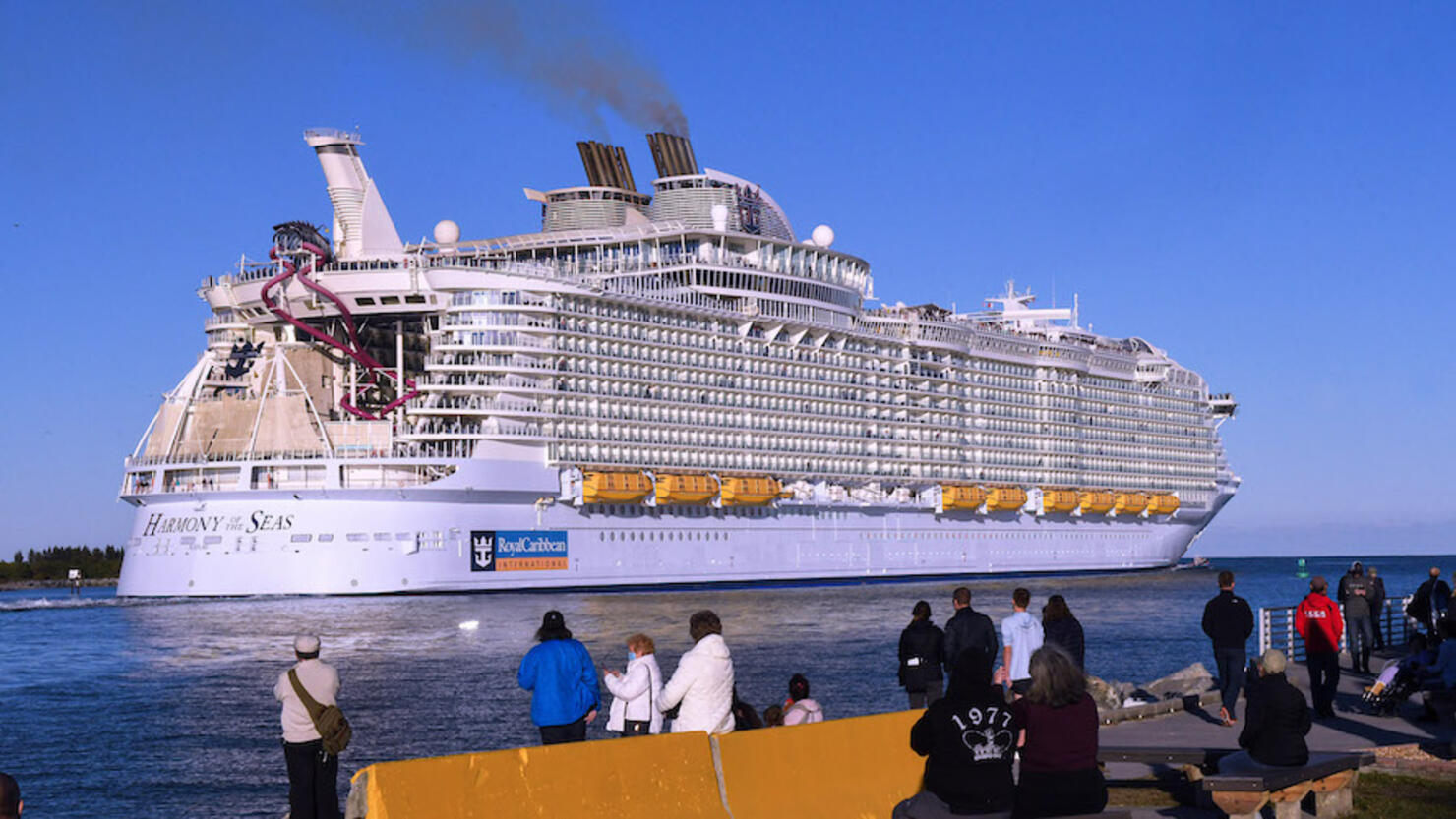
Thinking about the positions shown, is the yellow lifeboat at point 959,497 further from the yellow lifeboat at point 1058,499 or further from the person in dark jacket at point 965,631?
the person in dark jacket at point 965,631

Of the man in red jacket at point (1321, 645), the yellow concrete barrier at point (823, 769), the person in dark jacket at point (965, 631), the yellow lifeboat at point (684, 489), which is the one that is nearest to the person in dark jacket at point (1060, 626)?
the person in dark jacket at point (965, 631)

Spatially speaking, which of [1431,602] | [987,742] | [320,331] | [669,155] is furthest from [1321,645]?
[669,155]

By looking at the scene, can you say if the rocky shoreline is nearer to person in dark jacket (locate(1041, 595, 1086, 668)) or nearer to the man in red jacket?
person in dark jacket (locate(1041, 595, 1086, 668))

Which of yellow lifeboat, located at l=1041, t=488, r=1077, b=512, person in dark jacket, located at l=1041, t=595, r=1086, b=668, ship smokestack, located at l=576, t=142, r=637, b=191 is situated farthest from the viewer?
yellow lifeboat, located at l=1041, t=488, r=1077, b=512

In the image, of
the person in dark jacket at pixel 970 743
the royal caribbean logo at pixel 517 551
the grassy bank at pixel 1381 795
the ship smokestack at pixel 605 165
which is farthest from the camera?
the ship smokestack at pixel 605 165

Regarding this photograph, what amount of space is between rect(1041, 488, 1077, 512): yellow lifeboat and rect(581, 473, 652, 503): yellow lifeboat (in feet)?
119

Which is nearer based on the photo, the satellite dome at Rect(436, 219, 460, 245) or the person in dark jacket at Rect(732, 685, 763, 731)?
the person in dark jacket at Rect(732, 685, 763, 731)

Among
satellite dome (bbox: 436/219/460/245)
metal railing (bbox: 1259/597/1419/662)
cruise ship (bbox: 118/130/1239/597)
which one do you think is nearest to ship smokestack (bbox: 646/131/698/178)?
cruise ship (bbox: 118/130/1239/597)

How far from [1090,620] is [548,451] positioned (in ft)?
84.3

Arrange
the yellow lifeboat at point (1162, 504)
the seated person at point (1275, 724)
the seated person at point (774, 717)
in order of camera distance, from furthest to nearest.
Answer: the yellow lifeboat at point (1162, 504)
the seated person at point (774, 717)
the seated person at point (1275, 724)

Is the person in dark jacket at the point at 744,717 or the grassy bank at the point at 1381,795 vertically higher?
the person in dark jacket at the point at 744,717

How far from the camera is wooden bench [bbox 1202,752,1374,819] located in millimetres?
13000

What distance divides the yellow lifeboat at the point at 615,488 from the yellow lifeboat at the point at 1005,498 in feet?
99.5

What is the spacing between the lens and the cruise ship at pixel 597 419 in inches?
2569
